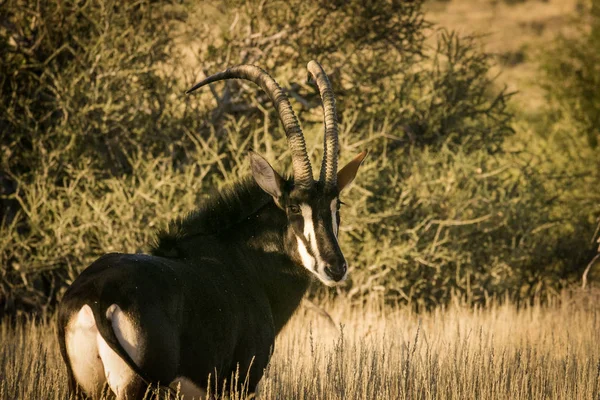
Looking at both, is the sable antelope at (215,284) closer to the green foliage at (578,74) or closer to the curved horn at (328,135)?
the curved horn at (328,135)

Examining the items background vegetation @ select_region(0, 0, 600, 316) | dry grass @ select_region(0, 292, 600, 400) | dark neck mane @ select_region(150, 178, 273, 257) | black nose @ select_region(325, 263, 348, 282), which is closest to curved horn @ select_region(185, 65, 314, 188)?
dark neck mane @ select_region(150, 178, 273, 257)

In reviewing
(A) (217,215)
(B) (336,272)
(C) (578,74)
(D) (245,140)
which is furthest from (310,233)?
(C) (578,74)

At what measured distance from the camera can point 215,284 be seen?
18.3ft

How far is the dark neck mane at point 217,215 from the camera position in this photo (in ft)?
19.4

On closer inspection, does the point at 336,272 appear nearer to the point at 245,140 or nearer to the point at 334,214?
the point at 334,214

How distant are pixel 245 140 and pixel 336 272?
5.75 meters

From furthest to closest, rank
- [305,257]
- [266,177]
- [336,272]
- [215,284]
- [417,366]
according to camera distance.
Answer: [417,366] < [266,177] < [305,257] < [336,272] < [215,284]

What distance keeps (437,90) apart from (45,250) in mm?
5914

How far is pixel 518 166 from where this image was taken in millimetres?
13266

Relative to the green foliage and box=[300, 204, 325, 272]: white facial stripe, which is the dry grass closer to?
box=[300, 204, 325, 272]: white facial stripe

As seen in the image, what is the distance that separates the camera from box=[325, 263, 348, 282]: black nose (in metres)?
5.84

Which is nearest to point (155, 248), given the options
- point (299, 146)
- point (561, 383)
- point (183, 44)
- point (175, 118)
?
point (299, 146)

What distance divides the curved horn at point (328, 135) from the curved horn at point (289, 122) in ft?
0.42

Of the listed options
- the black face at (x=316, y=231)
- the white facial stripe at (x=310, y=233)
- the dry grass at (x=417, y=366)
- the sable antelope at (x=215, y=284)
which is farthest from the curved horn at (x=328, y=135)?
the dry grass at (x=417, y=366)
